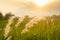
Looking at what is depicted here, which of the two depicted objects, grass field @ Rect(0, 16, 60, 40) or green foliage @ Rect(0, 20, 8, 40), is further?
green foliage @ Rect(0, 20, 8, 40)

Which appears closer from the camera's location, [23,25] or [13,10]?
[23,25]

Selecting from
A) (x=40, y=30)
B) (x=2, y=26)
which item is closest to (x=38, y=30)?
(x=40, y=30)

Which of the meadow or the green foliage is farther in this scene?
the green foliage

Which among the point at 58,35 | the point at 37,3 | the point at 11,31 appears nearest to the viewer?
the point at 58,35

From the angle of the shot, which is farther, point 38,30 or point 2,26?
point 2,26

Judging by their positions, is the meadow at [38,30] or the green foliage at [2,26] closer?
the meadow at [38,30]

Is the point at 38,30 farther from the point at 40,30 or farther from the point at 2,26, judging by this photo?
the point at 2,26

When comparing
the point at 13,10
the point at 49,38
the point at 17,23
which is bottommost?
the point at 49,38

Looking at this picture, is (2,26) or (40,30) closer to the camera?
(40,30)

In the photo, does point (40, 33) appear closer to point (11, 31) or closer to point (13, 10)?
point (11, 31)

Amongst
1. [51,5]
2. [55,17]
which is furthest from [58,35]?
[51,5]

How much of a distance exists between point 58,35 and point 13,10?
440 mm

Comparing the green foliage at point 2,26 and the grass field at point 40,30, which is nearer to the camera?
the grass field at point 40,30

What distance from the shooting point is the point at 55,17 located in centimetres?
124
